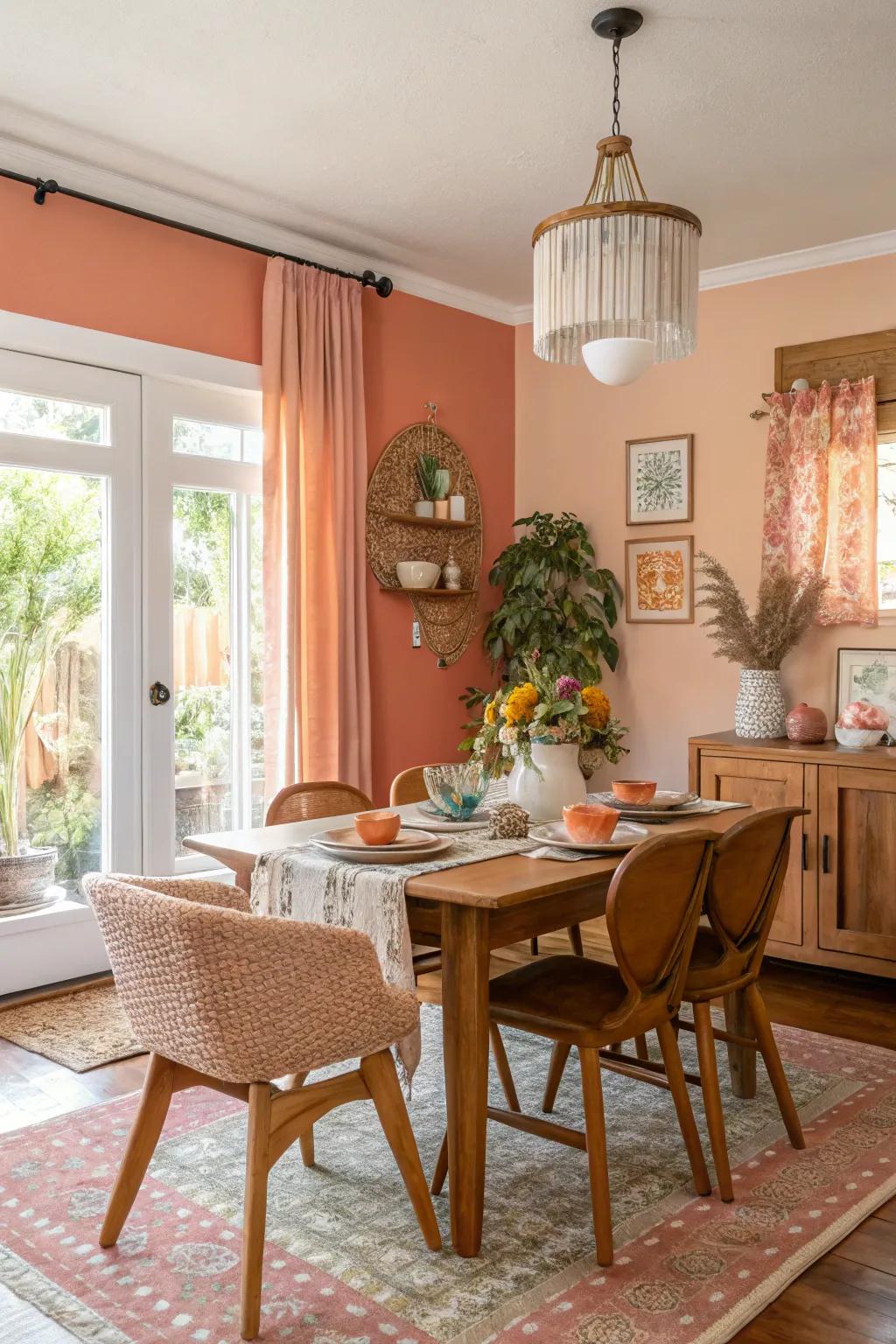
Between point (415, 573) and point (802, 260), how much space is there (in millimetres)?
2017

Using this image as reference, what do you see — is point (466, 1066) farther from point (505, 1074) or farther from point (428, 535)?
point (428, 535)

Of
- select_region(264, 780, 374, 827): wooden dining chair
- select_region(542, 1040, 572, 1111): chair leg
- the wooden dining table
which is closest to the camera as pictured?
the wooden dining table

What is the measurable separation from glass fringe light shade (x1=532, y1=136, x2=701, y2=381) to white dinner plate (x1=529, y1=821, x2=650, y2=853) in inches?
45.7

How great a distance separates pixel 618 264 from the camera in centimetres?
254

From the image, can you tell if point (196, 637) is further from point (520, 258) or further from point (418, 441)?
point (520, 258)

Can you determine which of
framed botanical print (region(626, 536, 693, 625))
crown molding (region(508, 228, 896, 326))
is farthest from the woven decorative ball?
crown molding (region(508, 228, 896, 326))

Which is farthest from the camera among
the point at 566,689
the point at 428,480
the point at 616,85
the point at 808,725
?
the point at 428,480

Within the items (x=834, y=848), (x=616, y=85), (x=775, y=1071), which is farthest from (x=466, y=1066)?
(x=616, y=85)

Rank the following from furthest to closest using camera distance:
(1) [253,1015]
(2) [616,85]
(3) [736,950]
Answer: (2) [616,85], (3) [736,950], (1) [253,1015]

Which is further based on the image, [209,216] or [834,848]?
[209,216]

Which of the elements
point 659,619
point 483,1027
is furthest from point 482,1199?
point 659,619

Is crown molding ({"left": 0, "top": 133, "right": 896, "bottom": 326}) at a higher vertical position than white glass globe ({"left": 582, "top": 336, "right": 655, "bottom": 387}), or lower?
higher

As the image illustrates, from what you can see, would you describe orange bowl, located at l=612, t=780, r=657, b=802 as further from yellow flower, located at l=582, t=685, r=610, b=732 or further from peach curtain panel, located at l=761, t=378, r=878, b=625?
peach curtain panel, located at l=761, t=378, r=878, b=625

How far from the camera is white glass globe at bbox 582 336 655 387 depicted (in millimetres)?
2711
